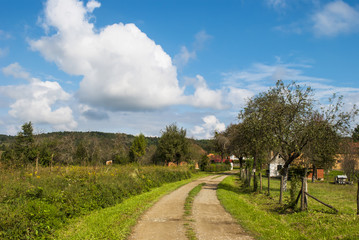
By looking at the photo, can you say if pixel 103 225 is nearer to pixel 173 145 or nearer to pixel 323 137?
pixel 323 137

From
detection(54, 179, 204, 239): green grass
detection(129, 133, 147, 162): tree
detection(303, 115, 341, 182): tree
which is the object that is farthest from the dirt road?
detection(129, 133, 147, 162): tree

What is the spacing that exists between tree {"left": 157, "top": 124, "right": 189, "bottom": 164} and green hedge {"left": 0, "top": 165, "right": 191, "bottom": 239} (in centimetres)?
3389

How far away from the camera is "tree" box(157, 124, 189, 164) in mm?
52375

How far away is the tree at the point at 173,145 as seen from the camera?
52375 mm

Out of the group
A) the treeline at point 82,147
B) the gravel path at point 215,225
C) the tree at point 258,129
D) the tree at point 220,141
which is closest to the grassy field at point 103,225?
the gravel path at point 215,225

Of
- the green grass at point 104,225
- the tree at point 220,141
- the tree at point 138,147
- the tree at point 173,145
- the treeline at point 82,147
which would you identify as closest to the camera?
the green grass at point 104,225

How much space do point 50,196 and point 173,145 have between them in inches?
1672

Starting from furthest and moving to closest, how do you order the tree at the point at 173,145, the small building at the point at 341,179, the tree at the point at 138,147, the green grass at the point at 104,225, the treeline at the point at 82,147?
1. the tree at the point at 138,147
2. the tree at the point at 173,145
3. the treeline at the point at 82,147
4. the small building at the point at 341,179
5. the green grass at the point at 104,225

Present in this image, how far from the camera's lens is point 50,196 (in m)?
10.6

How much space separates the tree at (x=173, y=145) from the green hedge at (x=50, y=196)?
33.9 m

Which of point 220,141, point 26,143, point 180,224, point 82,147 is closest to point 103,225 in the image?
point 180,224

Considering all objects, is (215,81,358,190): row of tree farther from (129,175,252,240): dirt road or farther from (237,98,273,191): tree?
(129,175,252,240): dirt road

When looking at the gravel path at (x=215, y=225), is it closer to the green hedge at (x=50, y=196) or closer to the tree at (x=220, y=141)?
the green hedge at (x=50, y=196)

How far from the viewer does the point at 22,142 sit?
46.2 m
